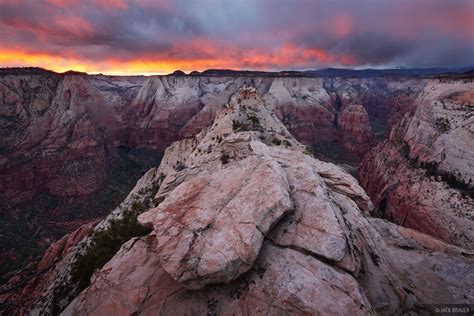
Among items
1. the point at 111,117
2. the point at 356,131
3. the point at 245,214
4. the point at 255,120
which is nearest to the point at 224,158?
the point at 245,214

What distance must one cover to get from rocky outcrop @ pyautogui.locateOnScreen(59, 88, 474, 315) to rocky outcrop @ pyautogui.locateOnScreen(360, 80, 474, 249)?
15.7m

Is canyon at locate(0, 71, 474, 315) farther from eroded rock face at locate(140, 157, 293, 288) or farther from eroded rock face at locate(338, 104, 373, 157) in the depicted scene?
eroded rock face at locate(338, 104, 373, 157)

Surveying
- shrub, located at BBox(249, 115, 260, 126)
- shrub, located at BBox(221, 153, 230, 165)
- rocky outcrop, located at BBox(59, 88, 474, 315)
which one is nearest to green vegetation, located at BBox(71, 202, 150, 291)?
rocky outcrop, located at BBox(59, 88, 474, 315)

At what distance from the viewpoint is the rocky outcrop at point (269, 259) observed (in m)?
11.7

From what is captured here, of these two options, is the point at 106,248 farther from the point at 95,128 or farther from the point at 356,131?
the point at 356,131

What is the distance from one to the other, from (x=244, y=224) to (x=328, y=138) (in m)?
117

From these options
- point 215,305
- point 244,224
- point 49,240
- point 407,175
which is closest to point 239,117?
point 244,224

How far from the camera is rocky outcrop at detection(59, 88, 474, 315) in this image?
38.3 ft

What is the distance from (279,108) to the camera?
400 ft

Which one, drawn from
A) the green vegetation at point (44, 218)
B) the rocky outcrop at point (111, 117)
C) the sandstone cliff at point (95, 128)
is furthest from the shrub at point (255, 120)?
the rocky outcrop at point (111, 117)

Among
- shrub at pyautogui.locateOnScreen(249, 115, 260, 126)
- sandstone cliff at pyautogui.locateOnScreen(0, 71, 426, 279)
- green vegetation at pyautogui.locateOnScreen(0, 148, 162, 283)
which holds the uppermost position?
shrub at pyautogui.locateOnScreen(249, 115, 260, 126)

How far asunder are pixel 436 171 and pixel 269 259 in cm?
3539

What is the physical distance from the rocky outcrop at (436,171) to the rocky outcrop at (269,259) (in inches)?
618

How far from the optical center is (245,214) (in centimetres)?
1348
